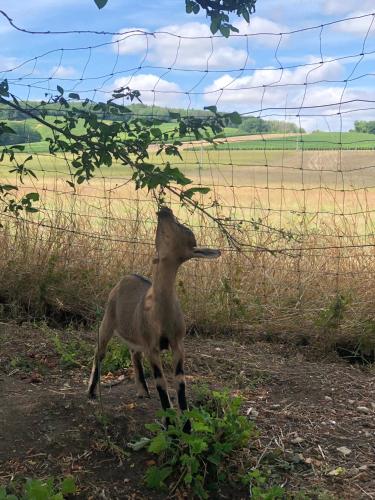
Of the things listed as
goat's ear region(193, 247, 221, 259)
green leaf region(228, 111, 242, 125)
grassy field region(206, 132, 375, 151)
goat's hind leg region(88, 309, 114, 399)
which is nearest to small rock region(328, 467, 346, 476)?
goat's ear region(193, 247, 221, 259)

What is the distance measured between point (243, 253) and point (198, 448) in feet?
8.95

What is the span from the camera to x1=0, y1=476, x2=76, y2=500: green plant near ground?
2.73m

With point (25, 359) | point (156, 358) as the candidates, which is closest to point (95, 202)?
point (25, 359)

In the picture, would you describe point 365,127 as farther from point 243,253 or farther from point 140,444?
point 140,444

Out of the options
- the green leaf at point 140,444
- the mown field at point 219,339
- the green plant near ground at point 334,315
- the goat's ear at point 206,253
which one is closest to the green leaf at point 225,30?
the goat's ear at point 206,253

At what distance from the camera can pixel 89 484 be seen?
3.18m

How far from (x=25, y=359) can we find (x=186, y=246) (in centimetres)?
230

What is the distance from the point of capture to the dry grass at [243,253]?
571 centimetres

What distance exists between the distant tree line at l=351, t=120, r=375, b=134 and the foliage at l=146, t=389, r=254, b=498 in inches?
122

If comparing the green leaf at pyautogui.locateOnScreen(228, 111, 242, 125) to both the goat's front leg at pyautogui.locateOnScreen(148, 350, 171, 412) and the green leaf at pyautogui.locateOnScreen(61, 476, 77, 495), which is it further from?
the green leaf at pyautogui.locateOnScreen(61, 476, 77, 495)

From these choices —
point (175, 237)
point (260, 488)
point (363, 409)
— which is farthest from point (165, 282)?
point (363, 409)

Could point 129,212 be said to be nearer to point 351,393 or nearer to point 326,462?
point 351,393

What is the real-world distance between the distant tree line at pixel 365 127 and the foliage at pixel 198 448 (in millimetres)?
3106

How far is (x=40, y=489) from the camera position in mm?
2730
